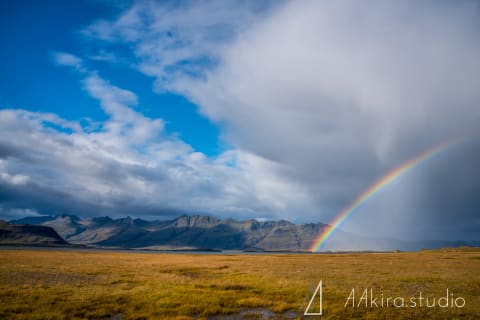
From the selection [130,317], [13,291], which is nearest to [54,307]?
[130,317]

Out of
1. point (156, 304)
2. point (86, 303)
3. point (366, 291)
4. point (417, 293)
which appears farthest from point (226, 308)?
point (417, 293)

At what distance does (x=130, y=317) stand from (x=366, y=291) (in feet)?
74.5

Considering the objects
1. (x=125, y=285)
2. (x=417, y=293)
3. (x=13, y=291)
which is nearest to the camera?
(x=13, y=291)

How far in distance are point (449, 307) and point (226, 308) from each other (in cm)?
1752

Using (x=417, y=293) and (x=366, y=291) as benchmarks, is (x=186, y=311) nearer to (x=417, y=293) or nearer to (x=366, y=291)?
(x=366, y=291)

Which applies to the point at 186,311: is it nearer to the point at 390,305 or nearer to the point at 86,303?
the point at 86,303

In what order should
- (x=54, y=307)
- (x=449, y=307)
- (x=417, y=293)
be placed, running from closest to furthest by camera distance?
1. (x=54, y=307)
2. (x=449, y=307)
3. (x=417, y=293)

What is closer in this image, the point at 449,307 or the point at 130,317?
the point at 130,317

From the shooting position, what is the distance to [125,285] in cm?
3478

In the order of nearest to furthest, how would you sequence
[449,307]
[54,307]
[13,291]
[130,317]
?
[130,317] < [54,307] < [449,307] < [13,291]

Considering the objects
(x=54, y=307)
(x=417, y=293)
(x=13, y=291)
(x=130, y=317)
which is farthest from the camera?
(x=417, y=293)

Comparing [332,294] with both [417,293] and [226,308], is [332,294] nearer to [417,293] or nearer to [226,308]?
[417,293]

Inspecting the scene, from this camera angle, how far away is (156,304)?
81.1ft

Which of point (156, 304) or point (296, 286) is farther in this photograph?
point (296, 286)
